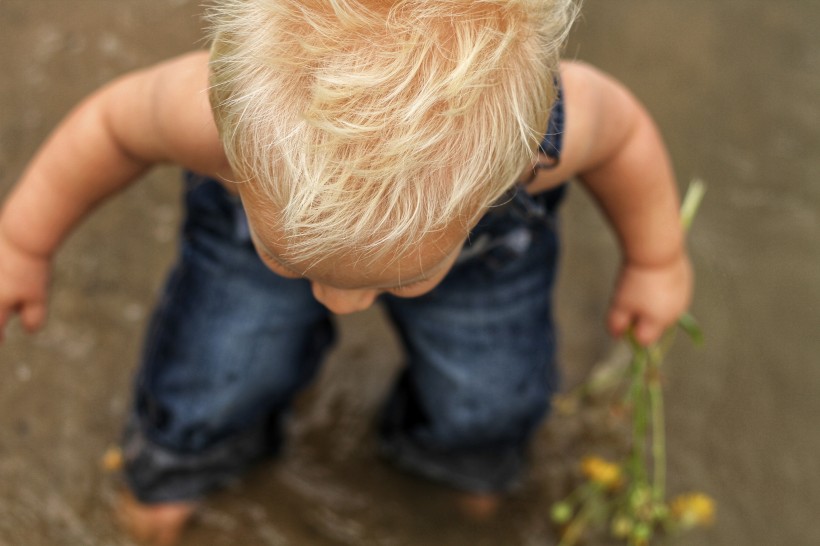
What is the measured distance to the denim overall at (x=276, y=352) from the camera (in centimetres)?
128

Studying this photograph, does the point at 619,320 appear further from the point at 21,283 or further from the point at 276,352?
the point at 21,283

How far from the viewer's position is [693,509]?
1392 millimetres

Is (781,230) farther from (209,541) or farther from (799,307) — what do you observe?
(209,541)

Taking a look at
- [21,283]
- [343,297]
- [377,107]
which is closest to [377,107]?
[377,107]

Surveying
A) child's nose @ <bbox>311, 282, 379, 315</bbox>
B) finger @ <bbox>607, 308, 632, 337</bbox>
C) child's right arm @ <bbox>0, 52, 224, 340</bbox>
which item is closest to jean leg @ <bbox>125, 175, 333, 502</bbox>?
child's right arm @ <bbox>0, 52, 224, 340</bbox>

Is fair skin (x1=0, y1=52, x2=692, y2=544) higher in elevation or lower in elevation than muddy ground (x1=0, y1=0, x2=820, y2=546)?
higher

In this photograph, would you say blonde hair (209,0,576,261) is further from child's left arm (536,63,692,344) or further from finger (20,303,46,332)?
finger (20,303,46,332)

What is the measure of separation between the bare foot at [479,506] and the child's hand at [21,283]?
2.29 feet

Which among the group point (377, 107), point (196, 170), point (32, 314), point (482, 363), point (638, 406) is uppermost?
point (377, 107)

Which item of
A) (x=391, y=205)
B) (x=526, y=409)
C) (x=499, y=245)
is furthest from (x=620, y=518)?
(x=391, y=205)

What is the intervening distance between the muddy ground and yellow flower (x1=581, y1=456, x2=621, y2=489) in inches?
3.5

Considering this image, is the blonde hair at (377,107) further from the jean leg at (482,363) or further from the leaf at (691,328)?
the leaf at (691,328)

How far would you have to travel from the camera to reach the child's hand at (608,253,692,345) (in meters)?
1.31

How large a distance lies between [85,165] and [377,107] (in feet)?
1.85
